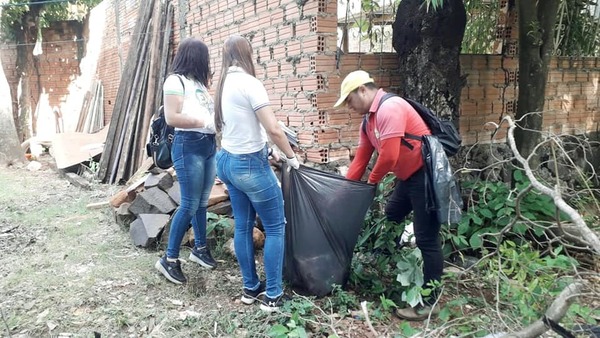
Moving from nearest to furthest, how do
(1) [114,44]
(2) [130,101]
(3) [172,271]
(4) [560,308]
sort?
(4) [560,308]
(3) [172,271]
(2) [130,101]
(1) [114,44]

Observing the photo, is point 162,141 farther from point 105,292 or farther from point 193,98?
point 105,292

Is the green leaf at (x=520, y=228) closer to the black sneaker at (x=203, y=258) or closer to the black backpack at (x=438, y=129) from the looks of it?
the black backpack at (x=438, y=129)

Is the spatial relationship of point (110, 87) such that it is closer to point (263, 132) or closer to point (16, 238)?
point (16, 238)

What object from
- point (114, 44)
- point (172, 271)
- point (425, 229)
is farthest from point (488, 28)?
point (114, 44)

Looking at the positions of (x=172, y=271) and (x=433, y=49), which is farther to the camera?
(x=433, y=49)

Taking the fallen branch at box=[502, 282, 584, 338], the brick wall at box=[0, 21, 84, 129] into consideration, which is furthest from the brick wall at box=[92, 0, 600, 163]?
the brick wall at box=[0, 21, 84, 129]

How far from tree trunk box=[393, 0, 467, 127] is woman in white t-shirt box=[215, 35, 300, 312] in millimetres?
1636

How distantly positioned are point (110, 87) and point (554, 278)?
9.40 m

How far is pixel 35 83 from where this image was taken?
11.3m

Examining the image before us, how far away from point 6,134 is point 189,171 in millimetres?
6580

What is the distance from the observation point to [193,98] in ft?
9.86

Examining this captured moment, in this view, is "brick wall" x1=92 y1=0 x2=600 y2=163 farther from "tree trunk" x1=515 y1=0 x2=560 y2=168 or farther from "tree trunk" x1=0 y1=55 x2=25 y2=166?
"tree trunk" x1=0 y1=55 x2=25 y2=166

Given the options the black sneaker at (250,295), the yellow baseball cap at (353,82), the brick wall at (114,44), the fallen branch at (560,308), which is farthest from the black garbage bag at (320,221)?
the brick wall at (114,44)

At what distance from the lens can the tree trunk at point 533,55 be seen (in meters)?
3.87
